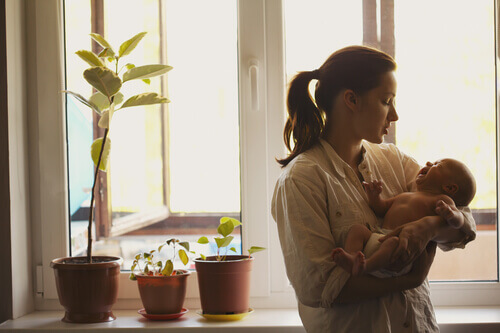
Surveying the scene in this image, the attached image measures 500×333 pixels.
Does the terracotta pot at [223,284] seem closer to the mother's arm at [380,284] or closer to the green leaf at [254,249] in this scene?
the green leaf at [254,249]

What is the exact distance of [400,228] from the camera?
1385mm

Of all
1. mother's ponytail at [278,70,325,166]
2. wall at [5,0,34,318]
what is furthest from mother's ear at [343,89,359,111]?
wall at [5,0,34,318]

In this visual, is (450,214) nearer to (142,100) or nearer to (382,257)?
(382,257)

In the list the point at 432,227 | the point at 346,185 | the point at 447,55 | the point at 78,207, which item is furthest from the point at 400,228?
the point at 78,207

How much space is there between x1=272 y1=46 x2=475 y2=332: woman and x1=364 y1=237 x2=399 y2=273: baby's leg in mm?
23

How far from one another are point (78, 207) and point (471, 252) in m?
1.47

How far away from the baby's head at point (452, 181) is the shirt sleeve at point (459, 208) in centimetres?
4

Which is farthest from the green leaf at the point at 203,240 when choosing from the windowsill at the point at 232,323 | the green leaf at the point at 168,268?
the windowsill at the point at 232,323

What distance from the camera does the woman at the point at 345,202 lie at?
1384 millimetres

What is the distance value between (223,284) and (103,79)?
765 millimetres

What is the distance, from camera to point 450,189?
148cm

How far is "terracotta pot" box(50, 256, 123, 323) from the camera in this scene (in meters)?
1.81

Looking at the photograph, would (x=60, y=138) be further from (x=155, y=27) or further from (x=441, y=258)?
(x=441, y=258)

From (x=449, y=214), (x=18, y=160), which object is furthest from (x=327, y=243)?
(x=18, y=160)
